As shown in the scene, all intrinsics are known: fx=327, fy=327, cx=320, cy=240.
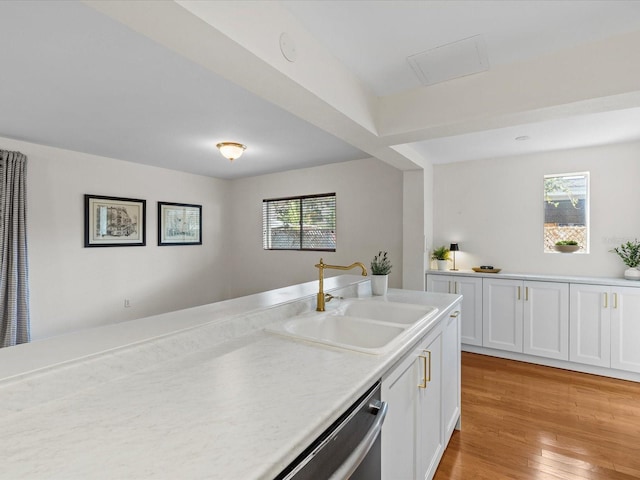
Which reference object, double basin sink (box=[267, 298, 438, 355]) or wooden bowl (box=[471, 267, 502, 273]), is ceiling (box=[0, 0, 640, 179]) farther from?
wooden bowl (box=[471, 267, 502, 273])

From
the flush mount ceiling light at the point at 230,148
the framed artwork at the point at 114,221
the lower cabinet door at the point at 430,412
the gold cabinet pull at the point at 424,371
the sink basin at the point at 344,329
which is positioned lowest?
the lower cabinet door at the point at 430,412

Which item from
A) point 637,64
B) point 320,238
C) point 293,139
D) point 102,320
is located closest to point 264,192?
point 320,238

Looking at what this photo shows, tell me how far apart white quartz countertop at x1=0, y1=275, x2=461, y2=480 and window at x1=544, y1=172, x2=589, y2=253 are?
329 cm

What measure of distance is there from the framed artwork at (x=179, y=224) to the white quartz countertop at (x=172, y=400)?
13.4 ft

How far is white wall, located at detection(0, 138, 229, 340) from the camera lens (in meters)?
3.79

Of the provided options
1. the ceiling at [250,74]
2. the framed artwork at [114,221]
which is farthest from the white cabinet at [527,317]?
the framed artwork at [114,221]

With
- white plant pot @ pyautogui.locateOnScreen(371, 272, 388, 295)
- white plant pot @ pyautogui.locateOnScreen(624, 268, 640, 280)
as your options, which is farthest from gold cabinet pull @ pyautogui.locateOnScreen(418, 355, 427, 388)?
white plant pot @ pyautogui.locateOnScreen(624, 268, 640, 280)

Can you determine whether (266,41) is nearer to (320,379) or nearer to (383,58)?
(383,58)

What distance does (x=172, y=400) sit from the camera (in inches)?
33.5

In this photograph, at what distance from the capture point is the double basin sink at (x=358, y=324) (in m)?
1.51

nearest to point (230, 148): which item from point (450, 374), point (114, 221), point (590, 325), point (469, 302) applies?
point (114, 221)

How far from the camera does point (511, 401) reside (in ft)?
8.75

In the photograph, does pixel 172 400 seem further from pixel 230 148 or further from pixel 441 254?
pixel 441 254

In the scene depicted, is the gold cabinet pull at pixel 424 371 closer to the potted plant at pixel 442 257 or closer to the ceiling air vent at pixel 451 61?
the ceiling air vent at pixel 451 61
